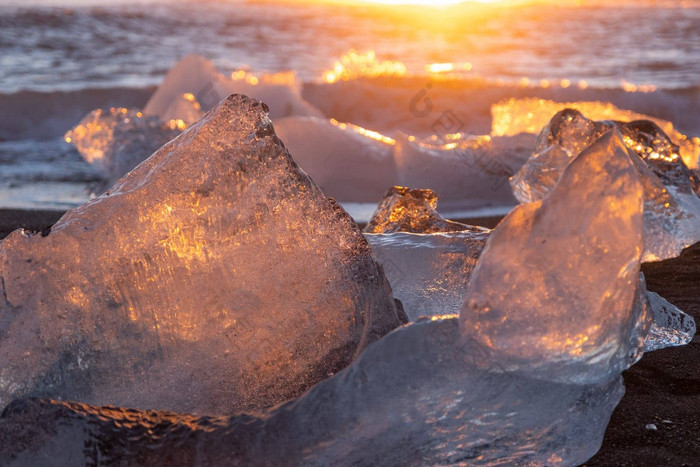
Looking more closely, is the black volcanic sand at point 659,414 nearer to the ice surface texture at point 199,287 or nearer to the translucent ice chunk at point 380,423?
the translucent ice chunk at point 380,423

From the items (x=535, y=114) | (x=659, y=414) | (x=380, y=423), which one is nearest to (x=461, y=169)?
(x=535, y=114)

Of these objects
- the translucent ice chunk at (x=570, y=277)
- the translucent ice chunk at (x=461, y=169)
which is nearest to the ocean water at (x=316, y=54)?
the translucent ice chunk at (x=461, y=169)

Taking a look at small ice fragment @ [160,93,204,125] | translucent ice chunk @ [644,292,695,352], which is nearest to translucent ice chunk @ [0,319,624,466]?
translucent ice chunk @ [644,292,695,352]

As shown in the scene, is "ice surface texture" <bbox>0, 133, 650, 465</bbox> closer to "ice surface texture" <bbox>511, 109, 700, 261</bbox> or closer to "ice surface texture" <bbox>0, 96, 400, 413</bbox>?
"ice surface texture" <bbox>0, 96, 400, 413</bbox>

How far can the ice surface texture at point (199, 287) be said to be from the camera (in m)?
1.36

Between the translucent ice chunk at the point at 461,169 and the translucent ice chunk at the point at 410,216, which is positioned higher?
the translucent ice chunk at the point at 410,216

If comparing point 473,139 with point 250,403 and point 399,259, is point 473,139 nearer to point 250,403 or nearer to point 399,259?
point 399,259

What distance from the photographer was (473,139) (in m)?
4.25

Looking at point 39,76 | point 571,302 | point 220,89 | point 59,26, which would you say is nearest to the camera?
point 571,302

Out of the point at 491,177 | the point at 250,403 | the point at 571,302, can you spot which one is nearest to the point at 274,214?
the point at 250,403

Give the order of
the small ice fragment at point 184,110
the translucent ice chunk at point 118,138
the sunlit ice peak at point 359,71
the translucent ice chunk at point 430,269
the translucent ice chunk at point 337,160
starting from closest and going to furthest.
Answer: the translucent ice chunk at point 430,269 → the translucent ice chunk at point 337,160 → the translucent ice chunk at point 118,138 → the small ice fragment at point 184,110 → the sunlit ice peak at point 359,71

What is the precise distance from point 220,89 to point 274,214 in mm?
5295

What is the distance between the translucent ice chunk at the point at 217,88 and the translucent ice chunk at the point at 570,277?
537 centimetres

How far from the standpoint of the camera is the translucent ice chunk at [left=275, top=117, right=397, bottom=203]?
13.4 ft
